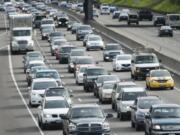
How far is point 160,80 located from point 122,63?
1439cm

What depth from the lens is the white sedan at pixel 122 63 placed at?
71.1 metres

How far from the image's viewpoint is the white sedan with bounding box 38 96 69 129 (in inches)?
1524

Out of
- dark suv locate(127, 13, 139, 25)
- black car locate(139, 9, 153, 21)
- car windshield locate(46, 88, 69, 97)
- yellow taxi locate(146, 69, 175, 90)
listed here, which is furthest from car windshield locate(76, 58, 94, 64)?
black car locate(139, 9, 153, 21)

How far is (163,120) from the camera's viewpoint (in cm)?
3300

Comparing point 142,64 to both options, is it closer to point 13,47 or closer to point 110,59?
point 110,59

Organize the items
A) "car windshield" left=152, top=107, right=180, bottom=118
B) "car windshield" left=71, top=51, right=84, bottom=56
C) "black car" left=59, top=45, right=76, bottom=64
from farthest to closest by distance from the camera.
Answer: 1. "black car" left=59, top=45, right=76, bottom=64
2. "car windshield" left=71, top=51, right=84, bottom=56
3. "car windshield" left=152, top=107, right=180, bottom=118

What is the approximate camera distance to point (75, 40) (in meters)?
109

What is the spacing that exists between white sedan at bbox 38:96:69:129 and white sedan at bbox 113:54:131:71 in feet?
103

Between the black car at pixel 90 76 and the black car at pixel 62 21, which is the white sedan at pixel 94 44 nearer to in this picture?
the black car at pixel 90 76

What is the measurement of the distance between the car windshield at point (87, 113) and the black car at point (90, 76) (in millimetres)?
23730

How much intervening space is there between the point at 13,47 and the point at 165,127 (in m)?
61.1

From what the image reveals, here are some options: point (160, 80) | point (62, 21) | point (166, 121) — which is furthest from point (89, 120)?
point (62, 21)

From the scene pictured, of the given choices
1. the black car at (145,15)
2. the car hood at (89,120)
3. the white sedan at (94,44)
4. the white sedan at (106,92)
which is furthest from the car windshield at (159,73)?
the black car at (145,15)

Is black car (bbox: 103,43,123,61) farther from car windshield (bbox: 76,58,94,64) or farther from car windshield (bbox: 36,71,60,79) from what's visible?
car windshield (bbox: 36,71,60,79)
